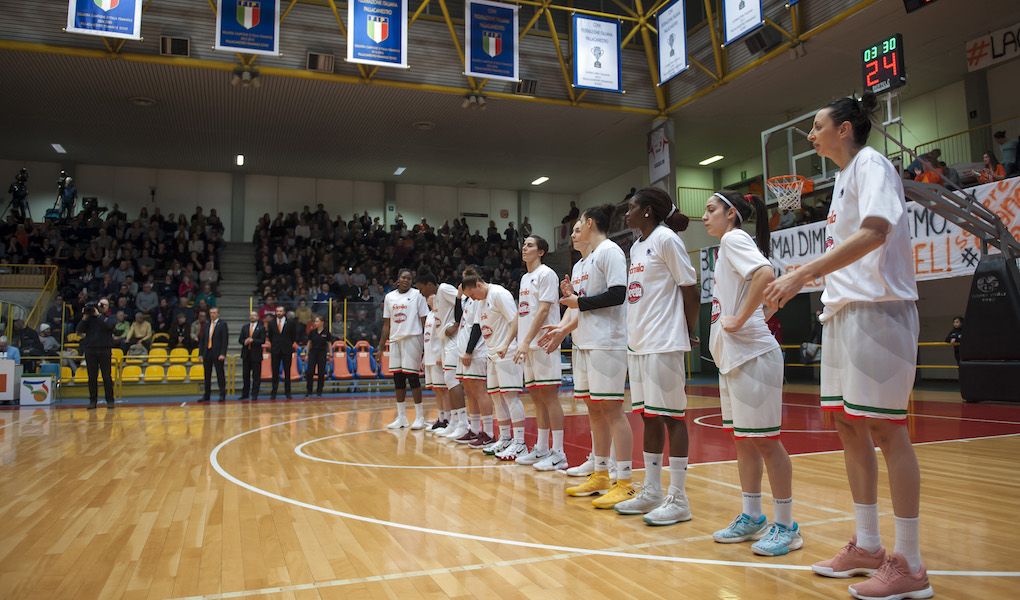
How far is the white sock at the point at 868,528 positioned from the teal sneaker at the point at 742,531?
554 mm

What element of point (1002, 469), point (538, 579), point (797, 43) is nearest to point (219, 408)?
point (538, 579)

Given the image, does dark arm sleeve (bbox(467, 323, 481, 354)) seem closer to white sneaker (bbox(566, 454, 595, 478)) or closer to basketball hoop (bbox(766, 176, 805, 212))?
white sneaker (bbox(566, 454, 595, 478))

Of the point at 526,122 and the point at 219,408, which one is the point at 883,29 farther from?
the point at 219,408

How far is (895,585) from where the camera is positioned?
8.01 feet

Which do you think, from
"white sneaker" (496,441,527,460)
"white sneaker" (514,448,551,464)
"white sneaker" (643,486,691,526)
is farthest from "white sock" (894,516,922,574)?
"white sneaker" (496,441,527,460)

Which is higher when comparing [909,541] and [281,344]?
[281,344]

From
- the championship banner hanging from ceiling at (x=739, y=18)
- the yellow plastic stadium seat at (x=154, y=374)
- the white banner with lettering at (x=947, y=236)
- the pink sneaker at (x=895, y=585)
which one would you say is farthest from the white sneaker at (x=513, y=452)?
the yellow plastic stadium seat at (x=154, y=374)

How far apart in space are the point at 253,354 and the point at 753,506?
12233mm

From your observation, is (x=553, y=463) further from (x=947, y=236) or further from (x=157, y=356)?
(x=157, y=356)

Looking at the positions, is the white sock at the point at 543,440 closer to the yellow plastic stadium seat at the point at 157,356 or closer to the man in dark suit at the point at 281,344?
the man in dark suit at the point at 281,344

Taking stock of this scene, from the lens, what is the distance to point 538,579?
2.79 meters

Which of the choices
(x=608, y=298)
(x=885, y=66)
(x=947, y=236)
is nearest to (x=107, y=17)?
(x=608, y=298)

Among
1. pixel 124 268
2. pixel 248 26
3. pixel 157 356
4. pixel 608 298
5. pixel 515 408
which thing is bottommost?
pixel 515 408

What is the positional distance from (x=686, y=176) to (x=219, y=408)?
17175 millimetres
